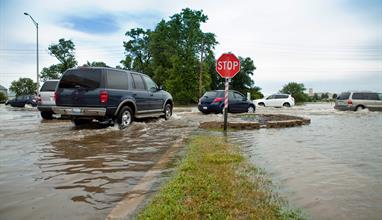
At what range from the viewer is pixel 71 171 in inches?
221

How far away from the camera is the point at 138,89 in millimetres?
13078

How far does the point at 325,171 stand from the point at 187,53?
4588cm

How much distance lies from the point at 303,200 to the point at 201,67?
1691 inches

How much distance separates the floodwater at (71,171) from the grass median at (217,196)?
481mm

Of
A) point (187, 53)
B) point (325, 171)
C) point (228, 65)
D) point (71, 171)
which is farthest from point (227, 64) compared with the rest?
point (187, 53)

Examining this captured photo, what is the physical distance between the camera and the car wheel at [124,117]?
38.8 ft

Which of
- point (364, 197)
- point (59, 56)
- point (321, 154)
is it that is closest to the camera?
point (364, 197)

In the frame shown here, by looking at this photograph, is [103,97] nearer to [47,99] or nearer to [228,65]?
[228,65]

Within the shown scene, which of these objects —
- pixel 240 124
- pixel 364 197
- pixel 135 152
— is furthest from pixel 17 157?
pixel 240 124

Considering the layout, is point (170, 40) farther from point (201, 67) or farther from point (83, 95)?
point (83, 95)

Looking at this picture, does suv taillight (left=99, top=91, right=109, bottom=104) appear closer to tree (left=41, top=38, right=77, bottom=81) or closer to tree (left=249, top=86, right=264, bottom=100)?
tree (left=249, top=86, right=264, bottom=100)

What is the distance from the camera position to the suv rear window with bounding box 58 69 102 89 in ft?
37.0

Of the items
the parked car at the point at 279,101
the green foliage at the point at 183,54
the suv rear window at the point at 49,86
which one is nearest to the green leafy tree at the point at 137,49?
the green foliage at the point at 183,54

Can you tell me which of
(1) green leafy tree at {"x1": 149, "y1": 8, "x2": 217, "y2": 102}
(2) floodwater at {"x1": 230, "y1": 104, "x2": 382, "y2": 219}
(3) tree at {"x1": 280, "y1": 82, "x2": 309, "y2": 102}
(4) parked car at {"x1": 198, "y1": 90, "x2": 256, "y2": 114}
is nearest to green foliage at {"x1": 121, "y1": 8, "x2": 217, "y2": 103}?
(1) green leafy tree at {"x1": 149, "y1": 8, "x2": 217, "y2": 102}
